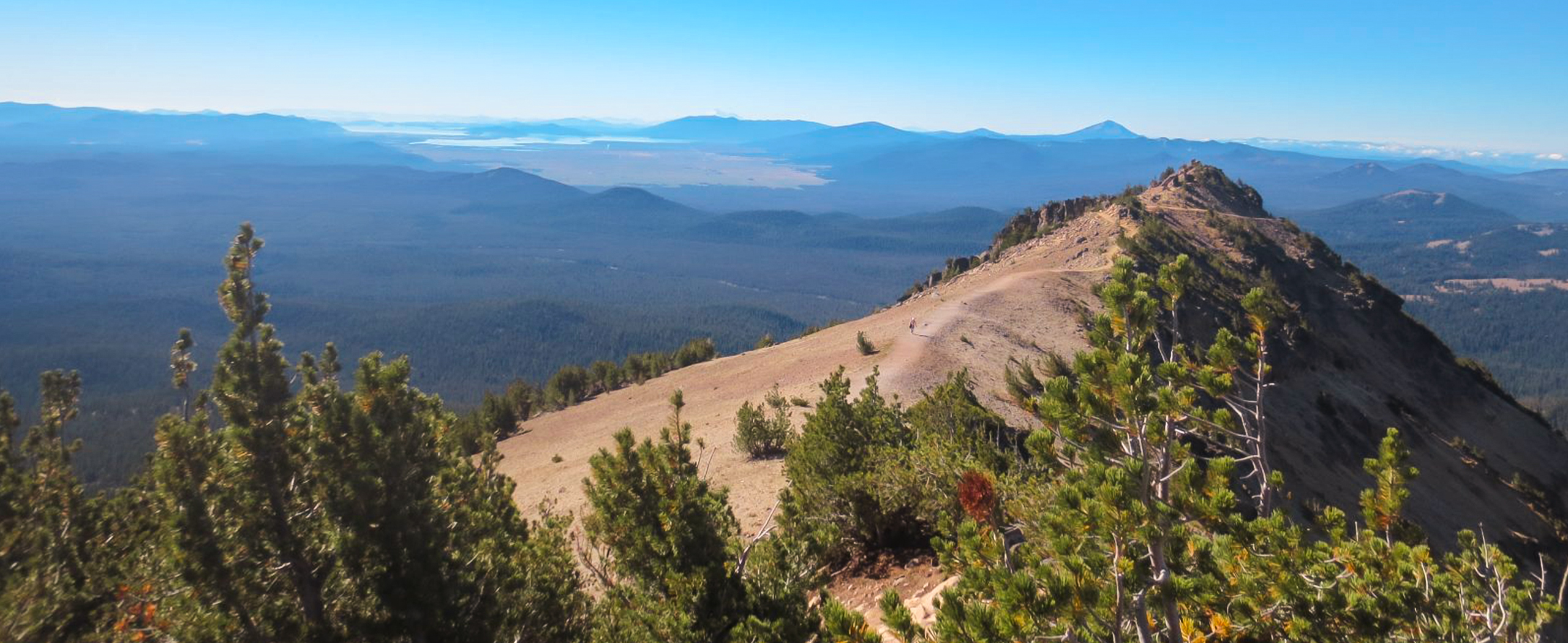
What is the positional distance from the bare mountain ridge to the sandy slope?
0.24 feet

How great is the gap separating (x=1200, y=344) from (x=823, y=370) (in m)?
10.00

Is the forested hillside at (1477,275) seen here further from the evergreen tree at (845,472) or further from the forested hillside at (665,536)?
the forested hillside at (665,536)

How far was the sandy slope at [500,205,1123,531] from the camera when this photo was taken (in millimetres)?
14617

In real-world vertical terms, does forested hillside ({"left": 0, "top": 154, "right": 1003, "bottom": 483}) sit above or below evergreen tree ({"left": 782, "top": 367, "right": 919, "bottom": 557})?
below

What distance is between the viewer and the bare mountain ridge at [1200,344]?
1692 cm

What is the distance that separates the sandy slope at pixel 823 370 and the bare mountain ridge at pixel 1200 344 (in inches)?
2.9

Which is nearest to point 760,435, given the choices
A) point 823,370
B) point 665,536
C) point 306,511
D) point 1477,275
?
point 823,370

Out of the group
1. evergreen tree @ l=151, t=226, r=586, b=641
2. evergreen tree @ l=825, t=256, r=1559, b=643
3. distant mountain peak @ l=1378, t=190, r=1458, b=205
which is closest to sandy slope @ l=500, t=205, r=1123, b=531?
evergreen tree @ l=151, t=226, r=586, b=641

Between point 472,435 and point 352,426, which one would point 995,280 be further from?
point 352,426

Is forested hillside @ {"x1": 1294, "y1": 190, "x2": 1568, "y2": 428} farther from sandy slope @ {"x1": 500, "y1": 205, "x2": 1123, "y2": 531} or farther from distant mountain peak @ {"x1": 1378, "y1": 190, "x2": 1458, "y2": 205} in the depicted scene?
sandy slope @ {"x1": 500, "y1": 205, "x2": 1123, "y2": 531}

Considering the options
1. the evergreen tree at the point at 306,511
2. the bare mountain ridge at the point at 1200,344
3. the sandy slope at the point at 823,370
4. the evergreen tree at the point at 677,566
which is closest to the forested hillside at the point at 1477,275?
the bare mountain ridge at the point at 1200,344

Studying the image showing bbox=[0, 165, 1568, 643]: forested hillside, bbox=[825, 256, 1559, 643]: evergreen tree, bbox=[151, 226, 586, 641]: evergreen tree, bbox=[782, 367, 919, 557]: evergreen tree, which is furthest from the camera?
bbox=[782, 367, 919, 557]: evergreen tree

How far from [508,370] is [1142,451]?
67750mm

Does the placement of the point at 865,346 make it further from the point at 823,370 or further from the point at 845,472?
the point at 845,472
